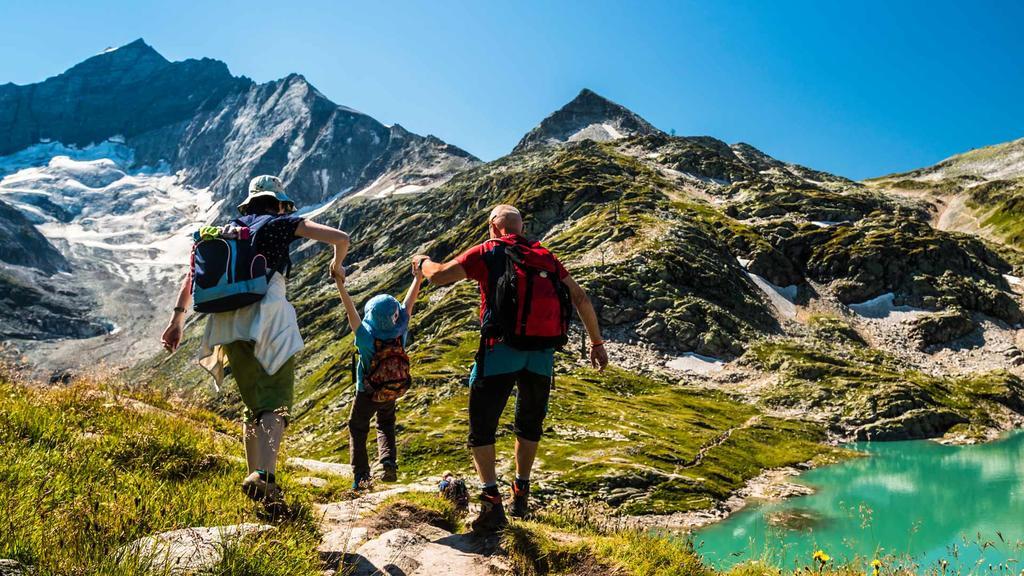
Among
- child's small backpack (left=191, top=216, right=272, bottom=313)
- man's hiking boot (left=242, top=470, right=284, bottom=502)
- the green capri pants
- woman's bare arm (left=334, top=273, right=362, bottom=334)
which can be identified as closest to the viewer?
man's hiking boot (left=242, top=470, right=284, bottom=502)

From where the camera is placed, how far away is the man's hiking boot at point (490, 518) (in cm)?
625

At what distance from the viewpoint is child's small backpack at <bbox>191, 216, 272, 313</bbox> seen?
5.70 meters

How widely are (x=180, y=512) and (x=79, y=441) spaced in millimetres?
2294

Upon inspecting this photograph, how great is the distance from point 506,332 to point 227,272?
9.43ft

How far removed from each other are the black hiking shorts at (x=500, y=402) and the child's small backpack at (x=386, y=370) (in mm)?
2983

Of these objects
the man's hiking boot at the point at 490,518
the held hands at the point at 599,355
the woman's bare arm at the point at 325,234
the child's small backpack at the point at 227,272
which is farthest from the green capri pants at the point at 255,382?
the held hands at the point at 599,355

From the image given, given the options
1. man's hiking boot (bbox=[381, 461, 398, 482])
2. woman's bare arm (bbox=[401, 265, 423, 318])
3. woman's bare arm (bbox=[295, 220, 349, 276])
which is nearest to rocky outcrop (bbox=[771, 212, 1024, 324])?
man's hiking boot (bbox=[381, 461, 398, 482])

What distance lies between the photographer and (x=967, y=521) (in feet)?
108

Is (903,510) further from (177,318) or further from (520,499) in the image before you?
(177,318)

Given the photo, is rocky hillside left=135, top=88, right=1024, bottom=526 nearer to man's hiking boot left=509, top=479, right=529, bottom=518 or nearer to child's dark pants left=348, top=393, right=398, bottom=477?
child's dark pants left=348, top=393, right=398, bottom=477

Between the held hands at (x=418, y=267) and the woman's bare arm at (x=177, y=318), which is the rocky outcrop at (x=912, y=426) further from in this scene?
the woman's bare arm at (x=177, y=318)

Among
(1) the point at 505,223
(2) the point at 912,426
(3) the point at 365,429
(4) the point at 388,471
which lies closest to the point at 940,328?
(2) the point at 912,426

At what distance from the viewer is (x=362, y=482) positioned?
29.1ft

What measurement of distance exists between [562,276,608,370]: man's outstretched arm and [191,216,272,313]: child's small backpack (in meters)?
3.34
